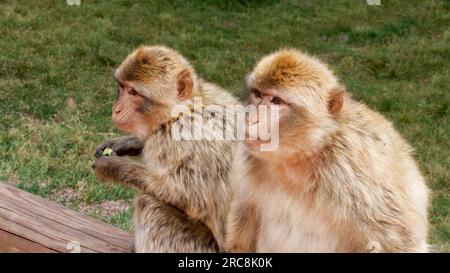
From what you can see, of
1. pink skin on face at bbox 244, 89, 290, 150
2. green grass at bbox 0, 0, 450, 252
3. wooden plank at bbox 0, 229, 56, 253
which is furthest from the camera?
green grass at bbox 0, 0, 450, 252

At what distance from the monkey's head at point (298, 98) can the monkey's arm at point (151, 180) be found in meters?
0.69

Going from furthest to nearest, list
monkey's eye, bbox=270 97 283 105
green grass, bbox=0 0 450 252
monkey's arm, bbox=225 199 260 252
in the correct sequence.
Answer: green grass, bbox=0 0 450 252, monkey's arm, bbox=225 199 260 252, monkey's eye, bbox=270 97 283 105

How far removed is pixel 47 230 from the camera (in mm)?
3764

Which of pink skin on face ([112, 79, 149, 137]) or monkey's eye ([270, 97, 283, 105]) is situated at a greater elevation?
monkey's eye ([270, 97, 283, 105])

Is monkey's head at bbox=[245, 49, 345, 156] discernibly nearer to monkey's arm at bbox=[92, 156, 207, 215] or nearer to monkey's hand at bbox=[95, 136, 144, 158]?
monkey's arm at bbox=[92, 156, 207, 215]

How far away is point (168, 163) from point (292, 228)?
0.80m

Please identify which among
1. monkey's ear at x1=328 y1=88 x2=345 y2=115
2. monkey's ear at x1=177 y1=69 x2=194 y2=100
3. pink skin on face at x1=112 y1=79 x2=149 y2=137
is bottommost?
pink skin on face at x1=112 y1=79 x2=149 y2=137

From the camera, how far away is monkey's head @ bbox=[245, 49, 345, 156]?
10.2 ft

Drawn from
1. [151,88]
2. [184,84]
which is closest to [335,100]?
[184,84]

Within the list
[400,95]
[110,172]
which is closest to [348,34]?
[400,95]

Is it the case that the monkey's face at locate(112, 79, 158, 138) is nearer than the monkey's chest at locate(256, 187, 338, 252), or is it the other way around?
the monkey's chest at locate(256, 187, 338, 252)

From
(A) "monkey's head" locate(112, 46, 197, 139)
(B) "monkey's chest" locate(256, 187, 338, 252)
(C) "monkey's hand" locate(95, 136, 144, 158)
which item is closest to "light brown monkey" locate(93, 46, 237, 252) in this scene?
(A) "monkey's head" locate(112, 46, 197, 139)

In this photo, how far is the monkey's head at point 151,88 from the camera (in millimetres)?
3854
